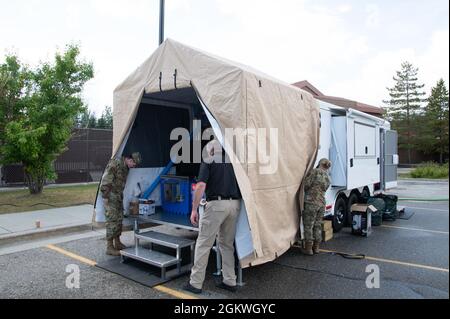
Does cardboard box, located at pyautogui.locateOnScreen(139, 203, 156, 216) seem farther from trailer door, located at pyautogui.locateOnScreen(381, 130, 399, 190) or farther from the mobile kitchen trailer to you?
trailer door, located at pyautogui.locateOnScreen(381, 130, 399, 190)

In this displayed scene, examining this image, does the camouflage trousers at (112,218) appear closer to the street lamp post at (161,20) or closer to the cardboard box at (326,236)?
the cardboard box at (326,236)

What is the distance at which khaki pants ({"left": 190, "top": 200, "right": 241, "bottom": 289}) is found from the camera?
440 centimetres

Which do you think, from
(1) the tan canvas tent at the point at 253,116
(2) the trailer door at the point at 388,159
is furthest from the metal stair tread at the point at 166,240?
(2) the trailer door at the point at 388,159

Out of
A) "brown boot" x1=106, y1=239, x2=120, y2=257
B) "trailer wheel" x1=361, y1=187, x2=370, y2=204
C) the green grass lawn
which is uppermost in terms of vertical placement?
"trailer wheel" x1=361, y1=187, x2=370, y2=204

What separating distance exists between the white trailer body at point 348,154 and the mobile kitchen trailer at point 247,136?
0.02m

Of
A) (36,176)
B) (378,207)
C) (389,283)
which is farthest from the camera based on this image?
(36,176)

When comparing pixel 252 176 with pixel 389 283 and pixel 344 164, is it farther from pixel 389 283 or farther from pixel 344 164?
pixel 344 164

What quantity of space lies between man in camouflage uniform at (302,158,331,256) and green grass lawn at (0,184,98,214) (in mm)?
7010

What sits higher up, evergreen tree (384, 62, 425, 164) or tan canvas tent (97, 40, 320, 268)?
evergreen tree (384, 62, 425, 164)

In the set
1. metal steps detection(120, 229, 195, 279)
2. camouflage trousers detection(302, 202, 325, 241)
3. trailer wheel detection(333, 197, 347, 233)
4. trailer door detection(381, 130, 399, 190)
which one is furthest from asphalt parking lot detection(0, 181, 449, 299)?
trailer door detection(381, 130, 399, 190)

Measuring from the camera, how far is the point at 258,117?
15.1 ft

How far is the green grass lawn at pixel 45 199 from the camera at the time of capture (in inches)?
387
